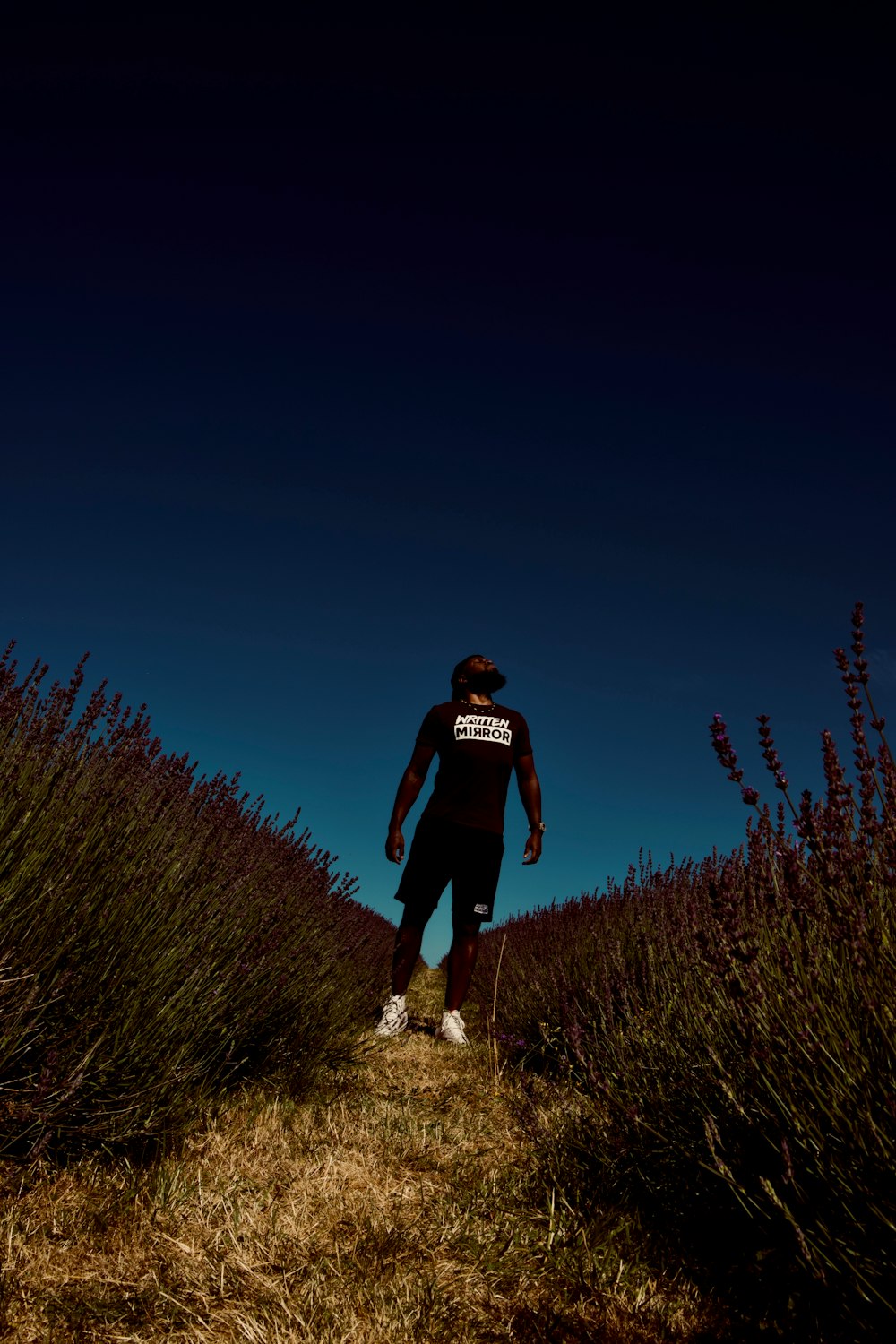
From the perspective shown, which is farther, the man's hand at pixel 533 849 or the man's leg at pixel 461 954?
the man's hand at pixel 533 849

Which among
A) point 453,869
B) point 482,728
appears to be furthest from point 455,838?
point 482,728

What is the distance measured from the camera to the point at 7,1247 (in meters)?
1.39

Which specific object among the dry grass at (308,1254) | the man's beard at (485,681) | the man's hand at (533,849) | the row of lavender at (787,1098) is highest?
the man's beard at (485,681)

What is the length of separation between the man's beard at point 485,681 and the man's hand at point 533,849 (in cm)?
97

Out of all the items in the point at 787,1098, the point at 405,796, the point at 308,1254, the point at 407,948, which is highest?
the point at 405,796

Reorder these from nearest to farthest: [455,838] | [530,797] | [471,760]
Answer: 1. [455,838]
2. [471,760]
3. [530,797]

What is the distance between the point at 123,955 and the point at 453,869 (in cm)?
234

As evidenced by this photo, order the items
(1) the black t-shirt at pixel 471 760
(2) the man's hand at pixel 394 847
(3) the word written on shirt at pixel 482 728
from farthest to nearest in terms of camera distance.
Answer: (2) the man's hand at pixel 394 847
(3) the word written on shirt at pixel 482 728
(1) the black t-shirt at pixel 471 760

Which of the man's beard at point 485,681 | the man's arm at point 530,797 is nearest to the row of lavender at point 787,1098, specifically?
the man's arm at point 530,797

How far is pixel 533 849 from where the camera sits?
4559 mm

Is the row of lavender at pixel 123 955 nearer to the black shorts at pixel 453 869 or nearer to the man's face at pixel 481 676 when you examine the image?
the black shorts at pixel 453 869

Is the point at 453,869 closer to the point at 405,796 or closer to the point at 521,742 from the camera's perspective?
the point at 405,796

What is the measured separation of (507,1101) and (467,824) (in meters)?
1.45

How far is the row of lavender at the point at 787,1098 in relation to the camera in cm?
130
